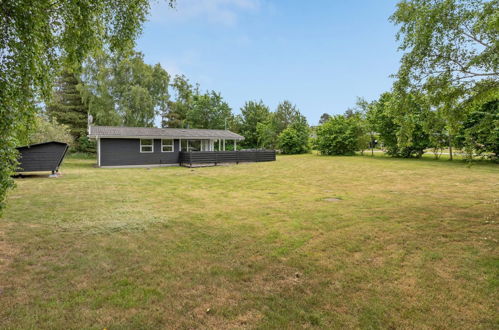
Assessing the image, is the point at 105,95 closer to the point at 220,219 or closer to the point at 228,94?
the point at 228,94

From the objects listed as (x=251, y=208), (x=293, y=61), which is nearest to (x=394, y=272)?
(x=251, y=208)

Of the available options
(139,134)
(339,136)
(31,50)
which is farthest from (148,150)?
(339,136)

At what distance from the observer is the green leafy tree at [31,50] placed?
92.1 inches

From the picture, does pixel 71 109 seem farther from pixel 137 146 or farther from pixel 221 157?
pixel 221 157

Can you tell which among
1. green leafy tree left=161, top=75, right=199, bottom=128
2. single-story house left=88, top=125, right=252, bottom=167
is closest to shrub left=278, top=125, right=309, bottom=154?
single-story house left=88, top=125, right=252, bottom=167

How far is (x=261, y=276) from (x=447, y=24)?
6.11m

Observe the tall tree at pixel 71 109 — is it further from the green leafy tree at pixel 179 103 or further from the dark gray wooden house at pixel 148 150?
the dark gray wooden house at pixel 148 150

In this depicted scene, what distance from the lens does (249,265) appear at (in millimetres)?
3338

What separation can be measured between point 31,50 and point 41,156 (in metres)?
11.0

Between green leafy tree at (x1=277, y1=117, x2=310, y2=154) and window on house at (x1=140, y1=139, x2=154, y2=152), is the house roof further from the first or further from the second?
green leafy tree at (x1=277, y1=117, x2=310, y2=154)

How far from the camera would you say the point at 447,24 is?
5168mm

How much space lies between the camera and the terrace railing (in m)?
18.8

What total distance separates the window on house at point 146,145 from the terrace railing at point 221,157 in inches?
89.6

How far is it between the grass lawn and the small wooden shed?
6.15 metres
